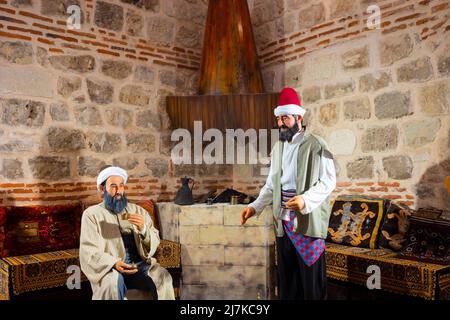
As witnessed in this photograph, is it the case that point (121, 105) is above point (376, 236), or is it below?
above

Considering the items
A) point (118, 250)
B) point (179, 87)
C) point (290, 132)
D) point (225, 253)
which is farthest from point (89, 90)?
point (290, 132)

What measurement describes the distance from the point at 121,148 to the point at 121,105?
0.51 m

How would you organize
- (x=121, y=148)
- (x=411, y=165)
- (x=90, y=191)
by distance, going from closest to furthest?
1. (x=411, y=165)
2. (x=90, y=191)
3. (x=121, y=148)

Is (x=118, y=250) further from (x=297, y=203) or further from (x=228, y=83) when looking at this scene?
(x=228, y=83)

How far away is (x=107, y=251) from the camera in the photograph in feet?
8.16

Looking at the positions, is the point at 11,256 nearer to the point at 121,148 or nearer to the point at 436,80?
the point at 121,148

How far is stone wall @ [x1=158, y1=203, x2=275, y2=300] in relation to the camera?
4.30 metres

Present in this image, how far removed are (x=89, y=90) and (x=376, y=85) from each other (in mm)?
3117

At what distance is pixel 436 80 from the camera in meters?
3.79

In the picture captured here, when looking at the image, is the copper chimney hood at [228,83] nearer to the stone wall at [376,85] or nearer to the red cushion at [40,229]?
the stone wall at [376,85]

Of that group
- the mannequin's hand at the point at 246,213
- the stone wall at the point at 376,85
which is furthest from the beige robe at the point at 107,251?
the stone wall at the point at 376,85

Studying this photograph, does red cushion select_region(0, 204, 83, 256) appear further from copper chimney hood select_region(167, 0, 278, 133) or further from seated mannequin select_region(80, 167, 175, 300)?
copper chimney hood select_region(167, 0, 278, 133)

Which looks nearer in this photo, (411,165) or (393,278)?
(393,278)
